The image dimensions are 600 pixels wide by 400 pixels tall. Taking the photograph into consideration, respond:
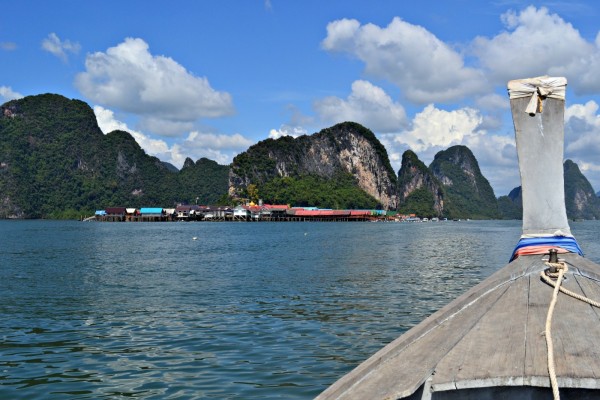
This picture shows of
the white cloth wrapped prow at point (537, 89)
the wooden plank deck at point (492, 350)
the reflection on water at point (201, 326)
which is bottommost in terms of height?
the reflection on water at point (201, 326)

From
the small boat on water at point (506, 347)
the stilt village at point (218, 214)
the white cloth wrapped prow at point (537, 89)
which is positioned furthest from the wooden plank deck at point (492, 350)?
the stilt village at point (218, 214)

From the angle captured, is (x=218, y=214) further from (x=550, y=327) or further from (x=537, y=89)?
(x=550, y=327)

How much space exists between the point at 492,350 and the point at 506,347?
0.08m

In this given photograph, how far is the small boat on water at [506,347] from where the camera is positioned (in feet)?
9.45

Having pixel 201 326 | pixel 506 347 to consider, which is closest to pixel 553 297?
pixel 506 347

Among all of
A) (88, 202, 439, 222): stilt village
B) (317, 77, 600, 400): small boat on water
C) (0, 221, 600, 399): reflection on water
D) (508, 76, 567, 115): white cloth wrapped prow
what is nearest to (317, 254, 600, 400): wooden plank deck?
(317, 77, 600, 400): small boat on water

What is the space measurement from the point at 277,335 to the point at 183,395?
415 cm

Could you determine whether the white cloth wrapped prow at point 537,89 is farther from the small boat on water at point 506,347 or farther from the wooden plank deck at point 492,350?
the wooden plank deck at point 492,350

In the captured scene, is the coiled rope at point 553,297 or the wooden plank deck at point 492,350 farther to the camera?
the wooden plank deck at point 492,350

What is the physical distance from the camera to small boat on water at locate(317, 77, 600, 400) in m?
2.88

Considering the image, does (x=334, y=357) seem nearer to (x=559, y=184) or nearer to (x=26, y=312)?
(x=559, y=184)

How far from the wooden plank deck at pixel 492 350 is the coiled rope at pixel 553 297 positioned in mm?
50

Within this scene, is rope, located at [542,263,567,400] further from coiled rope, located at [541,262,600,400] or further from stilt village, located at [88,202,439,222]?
stilt village, located at [88,202,439,222]

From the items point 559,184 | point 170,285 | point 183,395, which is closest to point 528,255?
point 559,184
